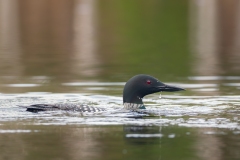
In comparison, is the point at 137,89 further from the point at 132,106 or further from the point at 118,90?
the point at 118,90

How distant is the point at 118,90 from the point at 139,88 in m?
2.24

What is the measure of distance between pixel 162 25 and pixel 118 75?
1837cm

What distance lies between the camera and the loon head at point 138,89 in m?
10.8

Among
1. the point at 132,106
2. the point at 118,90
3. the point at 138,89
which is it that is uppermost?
the point at 138,89

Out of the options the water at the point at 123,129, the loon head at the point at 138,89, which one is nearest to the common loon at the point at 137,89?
the loon head at the point at 138,89

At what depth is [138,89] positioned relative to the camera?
1088cm

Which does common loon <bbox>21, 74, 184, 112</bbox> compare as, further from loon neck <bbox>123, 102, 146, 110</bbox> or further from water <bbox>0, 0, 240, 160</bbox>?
water <bbox>0, 0, 240, 160</bbox>

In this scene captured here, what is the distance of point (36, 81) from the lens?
47.8 feet

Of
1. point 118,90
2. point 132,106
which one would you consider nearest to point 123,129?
point 132,106

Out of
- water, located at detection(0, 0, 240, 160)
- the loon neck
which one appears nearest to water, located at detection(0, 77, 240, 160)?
water, located at detection(0, 0, 240, 160)

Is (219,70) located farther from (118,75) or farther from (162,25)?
(162,25)

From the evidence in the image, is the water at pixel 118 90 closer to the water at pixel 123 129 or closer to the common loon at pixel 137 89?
the water at pixel 123 129

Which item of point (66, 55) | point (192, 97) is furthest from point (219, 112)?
point (66, 55)

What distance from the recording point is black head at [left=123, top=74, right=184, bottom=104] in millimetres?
10836
